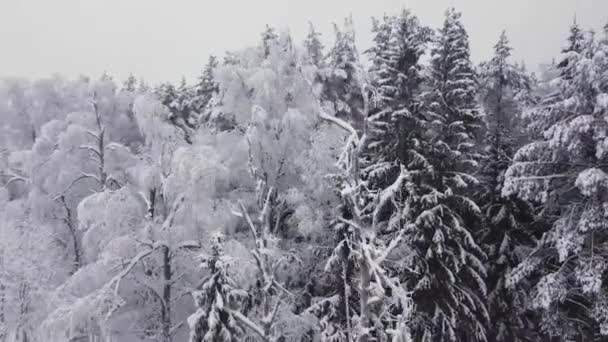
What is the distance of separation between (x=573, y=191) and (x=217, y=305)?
13349 mm

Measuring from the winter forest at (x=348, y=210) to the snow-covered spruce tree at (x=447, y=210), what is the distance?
0.08 meters

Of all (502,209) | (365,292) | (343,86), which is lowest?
(365,292)

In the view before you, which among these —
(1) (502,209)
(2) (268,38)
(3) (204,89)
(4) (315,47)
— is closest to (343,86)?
(4) (315,47)

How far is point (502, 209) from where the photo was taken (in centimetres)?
2159

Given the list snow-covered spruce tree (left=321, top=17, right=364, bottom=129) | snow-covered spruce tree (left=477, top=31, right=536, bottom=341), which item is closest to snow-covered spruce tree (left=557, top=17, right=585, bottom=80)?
snow-covered spruce tree (left=477, top=31, right=536, bottom=341)

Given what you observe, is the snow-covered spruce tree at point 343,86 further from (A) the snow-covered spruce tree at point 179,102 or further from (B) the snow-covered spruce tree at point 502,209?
(A) the snow-covered spruce tree at point 179,102

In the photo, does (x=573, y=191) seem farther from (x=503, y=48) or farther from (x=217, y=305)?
(x=217, y=305)

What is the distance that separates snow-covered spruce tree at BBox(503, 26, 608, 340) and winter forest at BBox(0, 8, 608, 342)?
0.22 ft

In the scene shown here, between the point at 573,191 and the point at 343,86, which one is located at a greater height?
the point at 343,86

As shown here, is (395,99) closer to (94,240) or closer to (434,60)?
(434,60)

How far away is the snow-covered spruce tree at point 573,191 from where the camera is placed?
17.4 meters

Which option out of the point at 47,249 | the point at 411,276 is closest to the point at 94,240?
the point at 47,249

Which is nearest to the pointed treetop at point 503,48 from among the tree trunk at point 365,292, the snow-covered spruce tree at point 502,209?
the snow-covered spruce tree at point 502,209

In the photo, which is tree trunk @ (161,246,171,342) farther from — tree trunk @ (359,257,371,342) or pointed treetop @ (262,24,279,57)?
tree trunk @ (359,257,371,342)
